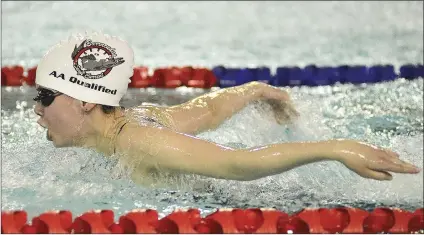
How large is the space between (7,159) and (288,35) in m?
4.01

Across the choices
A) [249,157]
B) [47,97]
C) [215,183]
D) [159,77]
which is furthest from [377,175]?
[159,77]

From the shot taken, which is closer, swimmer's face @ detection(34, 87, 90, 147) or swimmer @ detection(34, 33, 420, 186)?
swimmer @ detection(34, 33, 420, 186)

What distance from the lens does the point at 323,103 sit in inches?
180

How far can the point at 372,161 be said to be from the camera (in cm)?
213

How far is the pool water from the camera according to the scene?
286 cm

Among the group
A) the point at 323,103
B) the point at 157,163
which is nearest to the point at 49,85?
the point at 157,163

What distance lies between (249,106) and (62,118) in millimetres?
1154

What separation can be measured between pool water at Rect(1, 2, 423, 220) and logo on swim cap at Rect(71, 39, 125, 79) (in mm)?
345

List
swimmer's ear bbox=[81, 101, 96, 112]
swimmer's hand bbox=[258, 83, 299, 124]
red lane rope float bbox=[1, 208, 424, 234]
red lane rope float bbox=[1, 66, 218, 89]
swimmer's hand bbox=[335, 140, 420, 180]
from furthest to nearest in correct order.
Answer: red lane rope float bbox=[1, 66, 218, 89] < swimmer's hand bbox=[258, 83, 299, 124] < swimmer's ear bbox=[81, 101, 96, 112] < red lane rope float bbox=[1, 208, 424, 234] < swimmer's hand bbox=[335, 140, 420, 180]

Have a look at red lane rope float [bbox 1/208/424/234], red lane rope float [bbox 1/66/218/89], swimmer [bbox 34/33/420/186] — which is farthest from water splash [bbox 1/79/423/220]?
red lane rope float [bbox 1/66/218/89]

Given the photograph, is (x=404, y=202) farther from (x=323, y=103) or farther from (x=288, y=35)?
(x=288, y=35)

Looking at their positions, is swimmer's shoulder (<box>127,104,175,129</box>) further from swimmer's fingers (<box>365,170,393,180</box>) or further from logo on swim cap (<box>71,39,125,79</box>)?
swimmer's fingers (<box>365,170,393,180</box>)

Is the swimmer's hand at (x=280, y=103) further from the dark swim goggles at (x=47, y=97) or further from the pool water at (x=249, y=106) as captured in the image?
the dark swim goggles at (x=47, y=97)

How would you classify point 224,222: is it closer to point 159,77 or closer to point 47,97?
point 47,97
